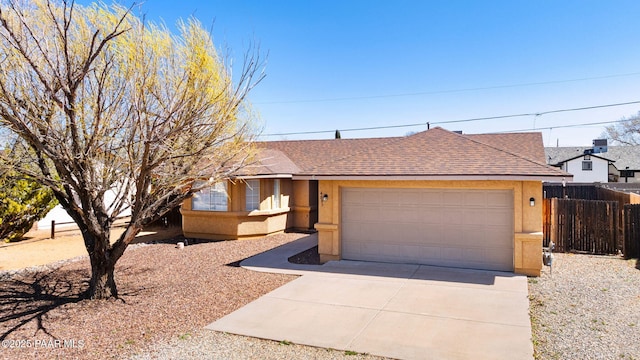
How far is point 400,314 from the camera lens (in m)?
7.00

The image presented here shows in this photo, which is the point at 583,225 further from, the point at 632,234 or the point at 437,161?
the point at 437,161

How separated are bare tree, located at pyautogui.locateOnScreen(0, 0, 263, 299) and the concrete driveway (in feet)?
10.1

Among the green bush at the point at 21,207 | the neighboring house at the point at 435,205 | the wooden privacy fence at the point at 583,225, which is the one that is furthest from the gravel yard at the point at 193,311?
the green bush at the point at 21,207

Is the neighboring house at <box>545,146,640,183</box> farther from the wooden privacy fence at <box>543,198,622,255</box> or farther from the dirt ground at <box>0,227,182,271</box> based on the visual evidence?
the dirt ground at <box>0,227,182,271</box>

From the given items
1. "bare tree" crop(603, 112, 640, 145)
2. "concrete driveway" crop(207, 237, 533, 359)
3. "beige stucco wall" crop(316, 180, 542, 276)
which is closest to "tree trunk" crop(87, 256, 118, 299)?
"concrete driveway" crop(207, 237, 533, 359)

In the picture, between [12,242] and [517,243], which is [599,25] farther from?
[12,242]

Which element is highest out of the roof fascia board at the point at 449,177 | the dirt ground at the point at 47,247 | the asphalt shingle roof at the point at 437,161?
the asphalt shingle roof at the point at 437,161

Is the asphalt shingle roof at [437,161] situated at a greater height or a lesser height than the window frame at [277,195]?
greater

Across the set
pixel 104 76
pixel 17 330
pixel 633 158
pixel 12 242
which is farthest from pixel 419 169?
pixel 633 158

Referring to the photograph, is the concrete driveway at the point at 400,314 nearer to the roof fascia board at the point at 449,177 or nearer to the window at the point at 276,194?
the roof fascia board at the point at 449,177

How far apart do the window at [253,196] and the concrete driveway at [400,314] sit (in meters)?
6.17

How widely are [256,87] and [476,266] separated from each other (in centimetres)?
665

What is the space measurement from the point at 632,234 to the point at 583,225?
119 centimetres

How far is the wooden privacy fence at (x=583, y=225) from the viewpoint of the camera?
39.6 ft
